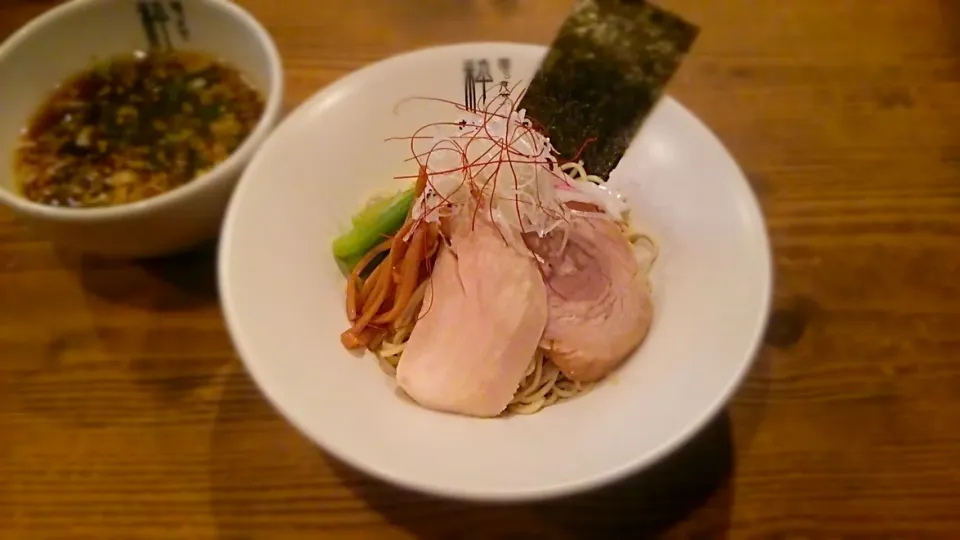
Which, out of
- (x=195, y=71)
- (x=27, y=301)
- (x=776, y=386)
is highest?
(x=195, y=71)

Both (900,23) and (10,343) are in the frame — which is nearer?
(10,343)

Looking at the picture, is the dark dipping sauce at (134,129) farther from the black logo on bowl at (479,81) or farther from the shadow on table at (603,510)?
the shadow on table at (603,510)

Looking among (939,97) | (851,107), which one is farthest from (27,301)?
(939,97)

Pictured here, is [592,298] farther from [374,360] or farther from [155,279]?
[155,279]

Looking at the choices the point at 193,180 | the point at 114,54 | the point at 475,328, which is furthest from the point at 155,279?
the point at 475,328

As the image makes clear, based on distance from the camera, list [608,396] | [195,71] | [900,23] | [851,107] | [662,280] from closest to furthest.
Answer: [608,396] < [662,280] < [195,71] < [851,107] < [900,23]

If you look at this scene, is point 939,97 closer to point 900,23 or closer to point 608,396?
point 900,23

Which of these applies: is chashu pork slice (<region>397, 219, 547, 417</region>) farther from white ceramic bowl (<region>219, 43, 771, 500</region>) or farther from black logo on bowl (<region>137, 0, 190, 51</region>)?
black logo on bowl (<region>137, 0, 190, 51</region>)
